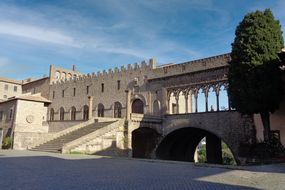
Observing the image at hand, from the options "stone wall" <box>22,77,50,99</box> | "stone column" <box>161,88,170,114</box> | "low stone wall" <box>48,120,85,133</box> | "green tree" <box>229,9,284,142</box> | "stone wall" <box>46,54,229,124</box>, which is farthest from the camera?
"stone wall" <box>22,77,50,99</box>

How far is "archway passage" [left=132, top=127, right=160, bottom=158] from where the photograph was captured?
89.9 ft

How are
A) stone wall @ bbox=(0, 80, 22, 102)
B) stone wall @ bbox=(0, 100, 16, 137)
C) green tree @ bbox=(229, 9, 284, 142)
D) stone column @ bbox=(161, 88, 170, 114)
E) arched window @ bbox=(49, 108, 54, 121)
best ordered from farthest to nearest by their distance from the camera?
stone wall @ bbox=(0, 80, 22, 102) < arched window @ bbox=(49, 108, 54, 121) < stone wall @ bbox=(0, 100, 16, 137) < stone column @ bbox=(161, 88, 170, 114) < green tree @ bbox=(229, 9, 284, 142)

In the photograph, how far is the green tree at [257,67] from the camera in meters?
15.9

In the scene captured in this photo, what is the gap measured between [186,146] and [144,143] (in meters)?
6.12

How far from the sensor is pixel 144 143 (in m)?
28.5

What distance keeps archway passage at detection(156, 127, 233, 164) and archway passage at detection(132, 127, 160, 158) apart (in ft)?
2.96

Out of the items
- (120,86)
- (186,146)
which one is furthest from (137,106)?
(186,146)

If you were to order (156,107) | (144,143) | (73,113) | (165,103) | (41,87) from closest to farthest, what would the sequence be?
(165,103)
(144,143)
(156,107)
(73,113)
(41,87)

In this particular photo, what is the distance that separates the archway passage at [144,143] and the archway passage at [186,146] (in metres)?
0.90

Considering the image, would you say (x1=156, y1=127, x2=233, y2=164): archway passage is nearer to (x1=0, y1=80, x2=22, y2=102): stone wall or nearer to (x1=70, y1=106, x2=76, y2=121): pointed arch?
(x1=70, y1=106, x2=76, y2=121): pointed arch

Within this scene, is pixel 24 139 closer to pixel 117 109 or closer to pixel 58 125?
pixel 117 109

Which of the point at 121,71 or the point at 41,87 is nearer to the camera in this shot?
the point at 121,71

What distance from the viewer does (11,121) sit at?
30688mm

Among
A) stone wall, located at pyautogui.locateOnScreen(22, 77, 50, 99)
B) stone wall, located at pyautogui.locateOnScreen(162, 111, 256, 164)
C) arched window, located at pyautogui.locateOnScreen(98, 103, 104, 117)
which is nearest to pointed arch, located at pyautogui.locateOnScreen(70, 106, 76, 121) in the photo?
arched window, located at pyautogui.locateOnScreen(98, 103, 104, 117)
